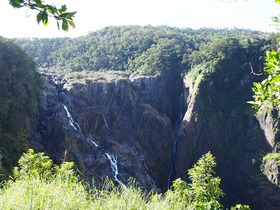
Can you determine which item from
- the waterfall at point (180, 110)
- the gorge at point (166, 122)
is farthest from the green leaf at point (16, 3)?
the waterfall at point (180, 110)

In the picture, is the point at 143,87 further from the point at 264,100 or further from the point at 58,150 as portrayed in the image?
the point at 264,100

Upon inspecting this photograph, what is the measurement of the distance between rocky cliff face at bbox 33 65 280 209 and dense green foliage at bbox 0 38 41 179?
1.95 meters

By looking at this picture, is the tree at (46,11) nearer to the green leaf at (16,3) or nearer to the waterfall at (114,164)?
the green leaf at (16,3)

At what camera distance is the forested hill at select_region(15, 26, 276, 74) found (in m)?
54.3

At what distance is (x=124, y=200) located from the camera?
4418 millimetres

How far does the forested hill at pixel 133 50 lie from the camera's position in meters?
54.3

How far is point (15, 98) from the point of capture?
101ft

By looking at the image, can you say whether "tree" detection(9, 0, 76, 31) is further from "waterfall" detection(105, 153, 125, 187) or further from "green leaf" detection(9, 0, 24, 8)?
"waterfall" detection(105, 153, 125, 187)

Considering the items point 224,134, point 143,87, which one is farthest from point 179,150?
point 143,87

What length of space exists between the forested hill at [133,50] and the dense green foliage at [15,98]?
22063 mm

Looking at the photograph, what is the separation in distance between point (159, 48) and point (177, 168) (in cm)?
2724

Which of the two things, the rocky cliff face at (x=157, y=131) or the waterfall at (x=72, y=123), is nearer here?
the rocky cliff face at (x=157, y=131)

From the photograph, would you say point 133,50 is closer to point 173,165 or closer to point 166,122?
point 166,122

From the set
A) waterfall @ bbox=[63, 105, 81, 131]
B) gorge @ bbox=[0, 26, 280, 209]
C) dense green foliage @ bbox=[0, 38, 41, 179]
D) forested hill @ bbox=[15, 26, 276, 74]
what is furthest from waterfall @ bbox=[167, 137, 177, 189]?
dense green foliage @ bbox=[0, 38, 41, 179]
